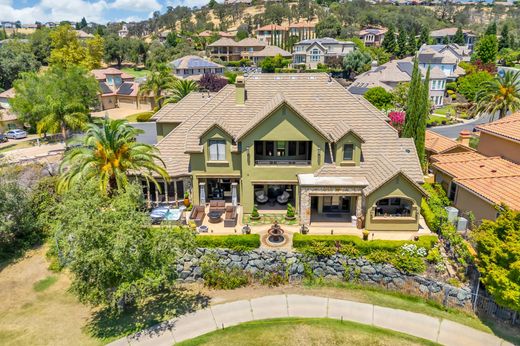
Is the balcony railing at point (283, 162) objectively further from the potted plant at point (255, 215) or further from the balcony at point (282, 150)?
the potted plant at point (255, 215)

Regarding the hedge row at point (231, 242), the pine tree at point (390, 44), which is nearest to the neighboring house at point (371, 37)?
the pine tree at point (390, 44)

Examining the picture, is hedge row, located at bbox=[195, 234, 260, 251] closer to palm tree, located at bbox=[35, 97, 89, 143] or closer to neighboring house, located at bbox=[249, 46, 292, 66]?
palm tree, located at bbox=[35, 97, 89, 143]

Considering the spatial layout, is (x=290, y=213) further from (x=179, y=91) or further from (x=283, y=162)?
(x=179, y=91)

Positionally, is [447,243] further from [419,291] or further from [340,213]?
[340,213]

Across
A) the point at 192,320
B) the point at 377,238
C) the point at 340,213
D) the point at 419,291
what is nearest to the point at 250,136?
the point at 340,213

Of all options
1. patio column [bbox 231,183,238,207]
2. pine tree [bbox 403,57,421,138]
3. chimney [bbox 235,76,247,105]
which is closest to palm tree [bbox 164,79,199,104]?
chimney [bbox 235,76,247,105]

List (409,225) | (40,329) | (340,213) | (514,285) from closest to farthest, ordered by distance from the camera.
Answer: (514,285)
(40,329)
(409,225)
(340,213)
